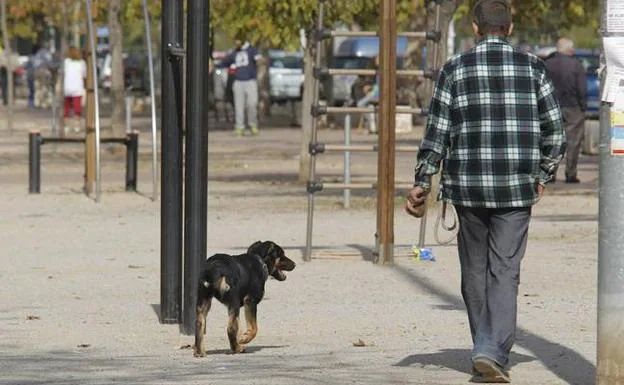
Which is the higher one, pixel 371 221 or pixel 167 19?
pixel 167 19

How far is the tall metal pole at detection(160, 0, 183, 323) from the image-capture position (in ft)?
35.8

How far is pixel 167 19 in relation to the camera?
10.9 metres

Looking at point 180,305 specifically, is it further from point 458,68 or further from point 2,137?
point 2,137

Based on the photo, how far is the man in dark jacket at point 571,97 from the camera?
23.9 m

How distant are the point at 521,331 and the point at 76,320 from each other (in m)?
2.72

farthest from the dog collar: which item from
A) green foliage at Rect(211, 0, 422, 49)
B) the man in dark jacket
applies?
the man in dark jacket

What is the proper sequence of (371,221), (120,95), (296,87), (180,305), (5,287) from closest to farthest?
1. (180,305)
2. (5,287)
3. (371,221)
4. (120,95)
5. (296,87)

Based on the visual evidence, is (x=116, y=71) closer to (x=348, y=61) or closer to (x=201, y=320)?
(x=348, y=61)

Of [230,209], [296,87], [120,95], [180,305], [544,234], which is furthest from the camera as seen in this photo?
[296,87]

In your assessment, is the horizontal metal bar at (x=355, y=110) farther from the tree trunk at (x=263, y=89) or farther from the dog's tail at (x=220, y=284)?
the tree trunk at (x=263, y=89)

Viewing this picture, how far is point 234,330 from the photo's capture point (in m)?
9.71

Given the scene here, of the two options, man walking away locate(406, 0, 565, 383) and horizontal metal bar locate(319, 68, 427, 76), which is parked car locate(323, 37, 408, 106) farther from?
man walking away locate(406, 0, 565, 383)

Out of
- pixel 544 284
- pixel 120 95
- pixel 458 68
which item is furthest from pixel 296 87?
pixel 458 68

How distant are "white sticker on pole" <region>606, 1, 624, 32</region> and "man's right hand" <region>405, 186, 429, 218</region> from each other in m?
1.39
